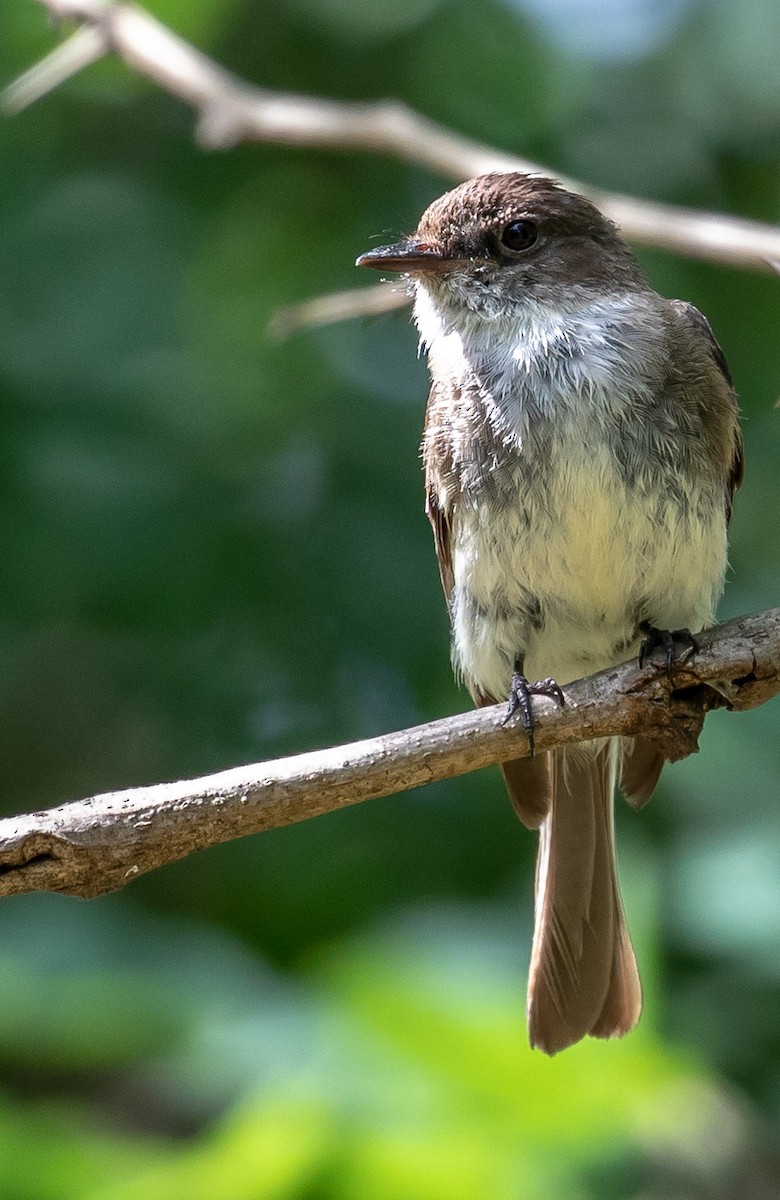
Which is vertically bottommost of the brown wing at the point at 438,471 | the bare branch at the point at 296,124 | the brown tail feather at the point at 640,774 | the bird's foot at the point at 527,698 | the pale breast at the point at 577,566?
the bird's foot at the point at 527,698

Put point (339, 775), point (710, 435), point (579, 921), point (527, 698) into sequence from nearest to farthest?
point (339, 775)
point (527, 698)
point (710, 435)
point (579, 921)

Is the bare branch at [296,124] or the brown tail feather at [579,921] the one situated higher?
the bare branch at [296,124]

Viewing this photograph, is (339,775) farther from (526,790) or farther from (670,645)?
(526,790)

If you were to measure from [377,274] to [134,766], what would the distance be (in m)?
1.82

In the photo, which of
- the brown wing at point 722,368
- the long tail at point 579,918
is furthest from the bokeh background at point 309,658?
the brown wing at point 722,368

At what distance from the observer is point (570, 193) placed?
13.2 ft

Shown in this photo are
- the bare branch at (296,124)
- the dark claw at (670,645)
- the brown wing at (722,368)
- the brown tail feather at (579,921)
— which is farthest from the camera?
the brown wing at (722,368)

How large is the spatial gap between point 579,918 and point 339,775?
56.7 inches

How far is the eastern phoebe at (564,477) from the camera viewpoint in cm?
354

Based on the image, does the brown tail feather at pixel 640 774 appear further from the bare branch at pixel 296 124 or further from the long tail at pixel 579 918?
the bare branch at pixel 296 124

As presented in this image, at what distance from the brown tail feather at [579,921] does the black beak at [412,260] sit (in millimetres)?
1339

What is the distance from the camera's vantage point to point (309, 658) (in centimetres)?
462

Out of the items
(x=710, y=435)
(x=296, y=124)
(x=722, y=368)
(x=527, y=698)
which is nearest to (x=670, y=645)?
(x=527, y=698)

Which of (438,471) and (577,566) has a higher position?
(438,471)
